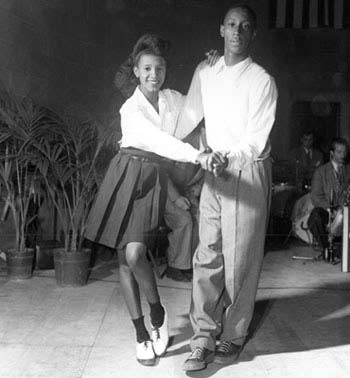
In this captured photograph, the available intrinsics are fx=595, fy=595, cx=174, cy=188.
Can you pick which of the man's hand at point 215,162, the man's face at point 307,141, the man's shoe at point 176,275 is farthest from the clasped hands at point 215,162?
the man's face at point 307,141

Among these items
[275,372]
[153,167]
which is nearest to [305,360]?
[275,372]

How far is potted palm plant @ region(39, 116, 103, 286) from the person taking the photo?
165 inches

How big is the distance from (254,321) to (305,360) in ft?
2.34

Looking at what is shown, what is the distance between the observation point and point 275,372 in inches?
103

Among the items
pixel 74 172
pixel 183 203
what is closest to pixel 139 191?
pixel 74 172

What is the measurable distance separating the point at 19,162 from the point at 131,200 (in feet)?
6.55

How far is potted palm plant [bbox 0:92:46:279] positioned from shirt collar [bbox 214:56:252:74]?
1.82 meters

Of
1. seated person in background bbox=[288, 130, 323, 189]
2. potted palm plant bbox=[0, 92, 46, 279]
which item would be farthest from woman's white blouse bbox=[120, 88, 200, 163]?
seated person in background bbox=[288, 130, 323, 189]

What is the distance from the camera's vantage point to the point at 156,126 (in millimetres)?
2639

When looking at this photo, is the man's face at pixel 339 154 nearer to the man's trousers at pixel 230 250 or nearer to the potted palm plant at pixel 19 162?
the potted palm plant at pixel 19 162

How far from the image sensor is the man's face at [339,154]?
597 cm

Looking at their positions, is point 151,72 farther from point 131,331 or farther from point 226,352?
point 131,331

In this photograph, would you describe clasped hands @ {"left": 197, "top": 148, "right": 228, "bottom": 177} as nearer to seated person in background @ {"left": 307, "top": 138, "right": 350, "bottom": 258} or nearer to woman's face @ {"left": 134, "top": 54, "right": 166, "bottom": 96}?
woman's face @ {"left": 134, "top": 54, "right": 166, "bottom": 96}

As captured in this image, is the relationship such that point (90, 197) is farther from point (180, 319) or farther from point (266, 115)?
point (266, 115)
